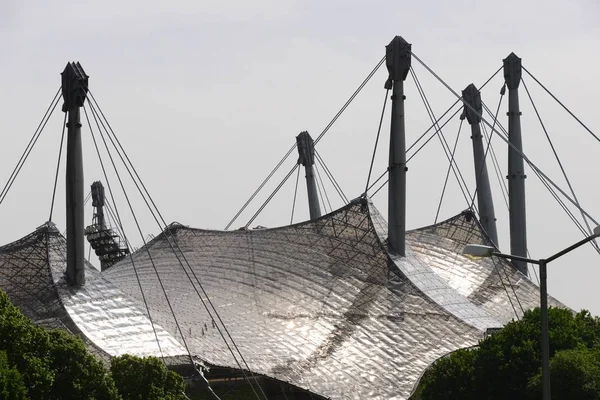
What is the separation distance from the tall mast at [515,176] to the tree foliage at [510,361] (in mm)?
31413

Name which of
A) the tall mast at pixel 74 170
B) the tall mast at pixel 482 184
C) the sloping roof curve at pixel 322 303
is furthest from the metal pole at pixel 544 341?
the tall mast at pixel 482 184

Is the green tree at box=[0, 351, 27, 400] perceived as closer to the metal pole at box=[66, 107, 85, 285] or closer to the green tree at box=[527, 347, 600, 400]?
the green tree at box=[527, 347, 600, 400]

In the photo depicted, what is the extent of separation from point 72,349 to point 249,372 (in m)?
16.7

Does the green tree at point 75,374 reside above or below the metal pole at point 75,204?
below

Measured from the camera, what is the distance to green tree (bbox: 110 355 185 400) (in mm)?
55312

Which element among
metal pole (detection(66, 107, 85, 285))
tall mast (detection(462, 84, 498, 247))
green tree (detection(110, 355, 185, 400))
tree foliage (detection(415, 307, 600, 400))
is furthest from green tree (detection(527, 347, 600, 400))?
tall mast (detection(462, 84, 498, 247))

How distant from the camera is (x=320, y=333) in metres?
74.5

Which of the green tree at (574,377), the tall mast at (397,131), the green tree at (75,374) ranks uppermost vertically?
the tall mast at (397,131)

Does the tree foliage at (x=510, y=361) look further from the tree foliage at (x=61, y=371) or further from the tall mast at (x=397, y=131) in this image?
the tall mast at (x=397, y=131)

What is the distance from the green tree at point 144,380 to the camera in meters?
55.3

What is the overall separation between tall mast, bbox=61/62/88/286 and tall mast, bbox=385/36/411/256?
69.1 ft

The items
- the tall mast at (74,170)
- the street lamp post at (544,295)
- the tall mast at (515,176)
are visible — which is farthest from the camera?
the tall mast at (515,176)

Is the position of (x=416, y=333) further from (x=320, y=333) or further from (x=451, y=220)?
(x=451, y=220)

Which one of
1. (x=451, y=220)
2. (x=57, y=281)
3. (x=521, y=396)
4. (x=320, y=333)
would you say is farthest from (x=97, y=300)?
(x=451, y=220)
